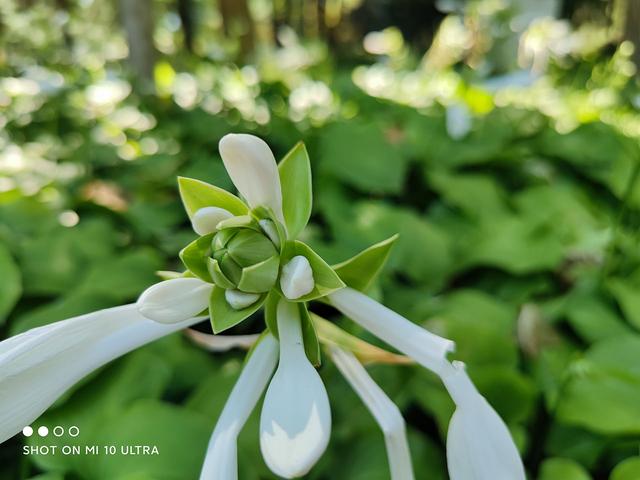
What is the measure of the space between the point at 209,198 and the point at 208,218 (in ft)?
0.09

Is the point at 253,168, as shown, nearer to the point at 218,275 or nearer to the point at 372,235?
the point at 218,275

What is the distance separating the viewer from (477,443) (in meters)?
0.26

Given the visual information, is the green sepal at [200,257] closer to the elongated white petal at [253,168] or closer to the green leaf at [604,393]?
the elongated white petal at [253,168]

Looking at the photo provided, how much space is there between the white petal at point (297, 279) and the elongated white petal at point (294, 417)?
0.03 metres

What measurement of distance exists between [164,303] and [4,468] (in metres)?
0.30

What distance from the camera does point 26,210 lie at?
2.45 feet

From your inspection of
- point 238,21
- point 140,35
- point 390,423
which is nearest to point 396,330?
point 390,423

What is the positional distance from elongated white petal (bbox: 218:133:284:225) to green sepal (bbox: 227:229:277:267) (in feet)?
0.06

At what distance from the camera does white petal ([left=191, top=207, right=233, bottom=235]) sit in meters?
0.30

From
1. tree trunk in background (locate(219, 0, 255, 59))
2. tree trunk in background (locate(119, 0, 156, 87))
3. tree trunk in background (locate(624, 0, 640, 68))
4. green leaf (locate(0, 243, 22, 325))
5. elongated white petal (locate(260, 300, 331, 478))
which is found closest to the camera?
elongated white petal (locate(260, 300, 331, 478))

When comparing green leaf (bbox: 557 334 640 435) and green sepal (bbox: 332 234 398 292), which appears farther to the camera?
green leaf (bbox: 557 334 640 435)

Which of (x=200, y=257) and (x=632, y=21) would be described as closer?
(x=200, y=257)

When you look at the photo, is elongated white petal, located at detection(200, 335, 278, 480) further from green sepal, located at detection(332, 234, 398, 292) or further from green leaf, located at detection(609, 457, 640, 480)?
green leaf, located at detection(609, 457, 640, 480)

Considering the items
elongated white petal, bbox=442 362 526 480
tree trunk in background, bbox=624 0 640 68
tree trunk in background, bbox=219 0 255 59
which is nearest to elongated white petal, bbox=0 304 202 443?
elongated white petal, bbox=442 362 526 480
